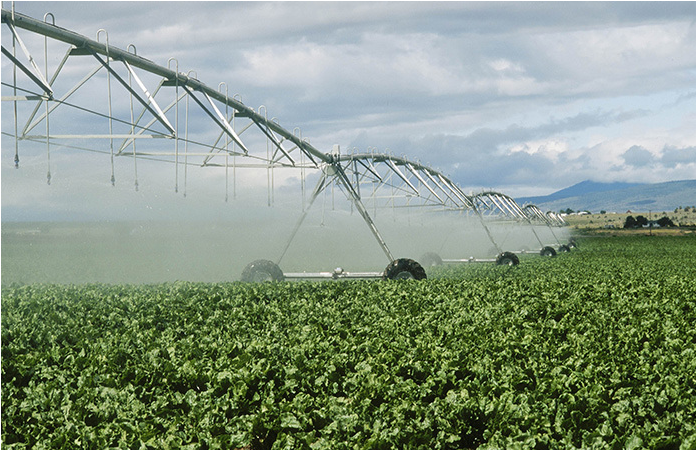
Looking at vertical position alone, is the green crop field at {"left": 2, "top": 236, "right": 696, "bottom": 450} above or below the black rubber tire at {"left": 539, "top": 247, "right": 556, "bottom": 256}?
below

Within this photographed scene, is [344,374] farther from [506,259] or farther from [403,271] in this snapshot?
[506,259]

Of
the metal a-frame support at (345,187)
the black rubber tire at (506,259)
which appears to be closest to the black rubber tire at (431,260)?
the black rubber tire at (506,259)

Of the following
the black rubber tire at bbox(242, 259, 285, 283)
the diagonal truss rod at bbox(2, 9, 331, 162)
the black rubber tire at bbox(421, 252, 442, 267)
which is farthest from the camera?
the black rubber tire at bbox(421, 252, 442, 267)

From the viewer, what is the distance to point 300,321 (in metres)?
10.8

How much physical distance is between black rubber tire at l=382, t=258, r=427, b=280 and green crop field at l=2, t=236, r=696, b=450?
15.2 ft

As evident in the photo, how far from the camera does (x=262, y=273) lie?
59.6 feet

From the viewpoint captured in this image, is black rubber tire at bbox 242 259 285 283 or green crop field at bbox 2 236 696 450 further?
black rubber tire at bbox 242 259 285 283

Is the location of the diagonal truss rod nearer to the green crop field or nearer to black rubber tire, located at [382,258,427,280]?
the green crop field

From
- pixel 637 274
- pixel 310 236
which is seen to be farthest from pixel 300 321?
pixel 310 236

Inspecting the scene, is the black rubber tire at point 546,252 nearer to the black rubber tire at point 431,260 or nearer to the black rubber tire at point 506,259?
the black rubber tire at point 506,259

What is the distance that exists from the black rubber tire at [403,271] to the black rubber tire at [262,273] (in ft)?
9.34

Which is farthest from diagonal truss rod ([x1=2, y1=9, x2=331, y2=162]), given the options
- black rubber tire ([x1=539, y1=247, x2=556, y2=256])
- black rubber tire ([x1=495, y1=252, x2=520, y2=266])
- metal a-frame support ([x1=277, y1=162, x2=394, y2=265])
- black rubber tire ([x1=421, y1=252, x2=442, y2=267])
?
black rubber tire ([x1=539, y1=247, x2=556, y2=256])

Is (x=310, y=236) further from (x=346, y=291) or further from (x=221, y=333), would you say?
(x=221, y=333)

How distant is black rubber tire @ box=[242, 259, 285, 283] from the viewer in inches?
707
